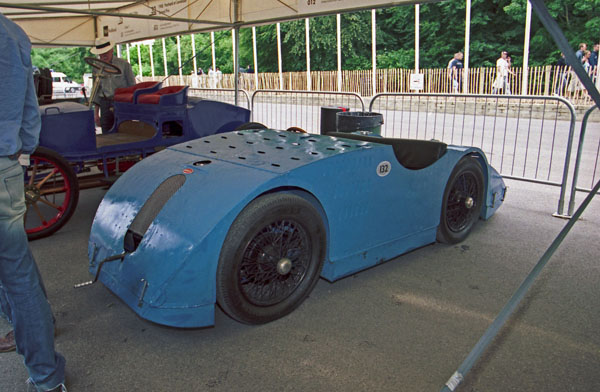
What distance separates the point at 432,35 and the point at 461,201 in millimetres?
24841

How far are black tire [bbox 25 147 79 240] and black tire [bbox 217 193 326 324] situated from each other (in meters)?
2.52

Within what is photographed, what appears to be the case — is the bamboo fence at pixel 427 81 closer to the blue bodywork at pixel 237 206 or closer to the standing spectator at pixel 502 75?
the standing spectator at pixel 502 75

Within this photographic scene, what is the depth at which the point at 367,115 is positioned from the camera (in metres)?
4.97

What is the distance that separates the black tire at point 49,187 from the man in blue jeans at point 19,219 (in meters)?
2.38

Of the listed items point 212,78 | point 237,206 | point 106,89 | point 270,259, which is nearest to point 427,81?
A: point 212,78

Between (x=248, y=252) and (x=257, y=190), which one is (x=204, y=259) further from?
(x=257, y=190)

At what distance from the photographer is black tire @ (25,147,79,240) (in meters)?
4.07

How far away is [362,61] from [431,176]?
2754 centimetres

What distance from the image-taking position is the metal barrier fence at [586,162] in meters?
4.48

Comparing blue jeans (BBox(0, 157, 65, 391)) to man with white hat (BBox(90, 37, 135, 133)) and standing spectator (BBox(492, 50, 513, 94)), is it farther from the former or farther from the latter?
standing spectator (BBox(492, 50, 513, 94))

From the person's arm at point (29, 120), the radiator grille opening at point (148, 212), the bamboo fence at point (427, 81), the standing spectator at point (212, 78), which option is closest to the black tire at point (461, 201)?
the radiator grille opening at point (148, 212)

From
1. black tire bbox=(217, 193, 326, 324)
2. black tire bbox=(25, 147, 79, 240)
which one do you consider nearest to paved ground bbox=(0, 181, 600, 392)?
black tire bbox=(217, 193, 326, 324)

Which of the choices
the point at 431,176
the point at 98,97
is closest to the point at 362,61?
the point at 98,97

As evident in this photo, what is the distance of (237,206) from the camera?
7.72 feet
